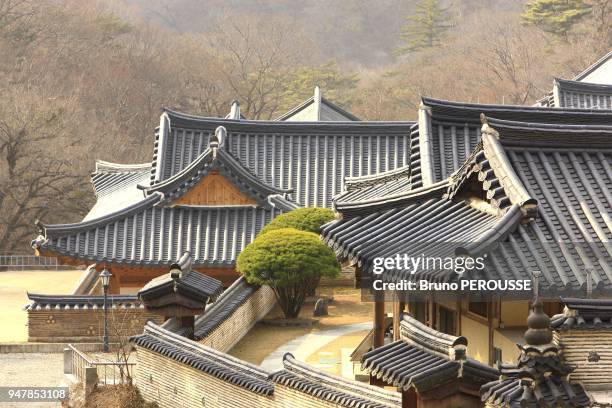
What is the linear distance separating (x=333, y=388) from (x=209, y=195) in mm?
15705

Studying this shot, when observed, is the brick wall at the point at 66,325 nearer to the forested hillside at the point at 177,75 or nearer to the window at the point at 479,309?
the window at the point at 479,309

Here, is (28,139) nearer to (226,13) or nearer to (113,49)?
(113,49)

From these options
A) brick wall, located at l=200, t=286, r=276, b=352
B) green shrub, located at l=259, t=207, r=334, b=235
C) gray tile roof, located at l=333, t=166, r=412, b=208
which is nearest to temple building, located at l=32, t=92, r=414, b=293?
green shrub, located at l=259, t=207, r=334, b=235

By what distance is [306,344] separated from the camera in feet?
80.6

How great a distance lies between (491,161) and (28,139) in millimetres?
34766

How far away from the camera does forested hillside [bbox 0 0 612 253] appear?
165 ft

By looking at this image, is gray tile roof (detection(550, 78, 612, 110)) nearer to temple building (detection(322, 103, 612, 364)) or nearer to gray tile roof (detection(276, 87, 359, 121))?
gray tile roof (detection(276, 87, 359, 121))

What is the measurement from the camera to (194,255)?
30109mm

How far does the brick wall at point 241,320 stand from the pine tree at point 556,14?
54.7 meters

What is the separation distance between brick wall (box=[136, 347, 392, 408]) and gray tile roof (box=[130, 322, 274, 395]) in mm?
100

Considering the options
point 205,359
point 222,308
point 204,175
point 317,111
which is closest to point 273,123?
point 204,175

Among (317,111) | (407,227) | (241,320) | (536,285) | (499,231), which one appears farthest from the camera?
(317,111)

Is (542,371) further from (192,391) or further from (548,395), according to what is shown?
(192,391)

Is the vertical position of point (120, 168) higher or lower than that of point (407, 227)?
higher
